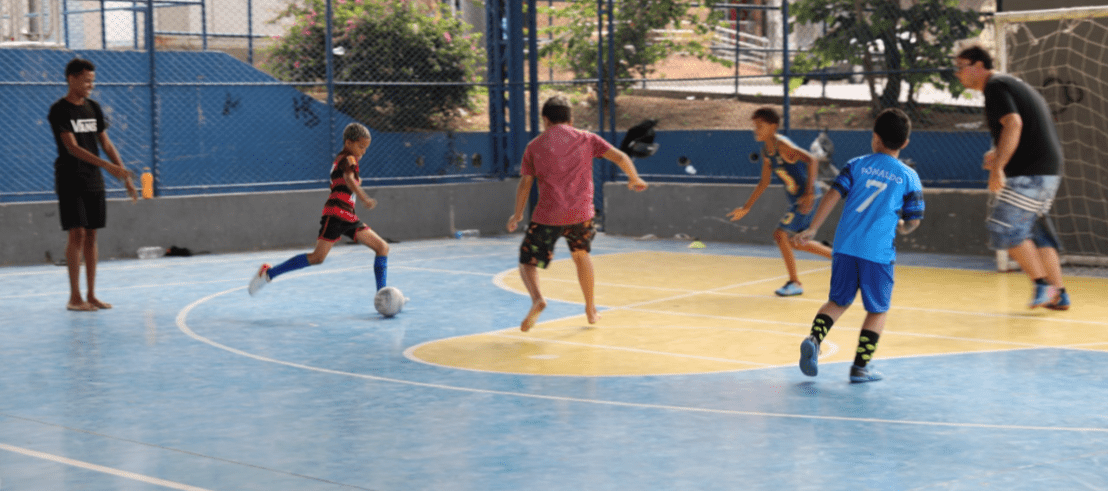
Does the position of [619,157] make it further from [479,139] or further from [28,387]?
[479,139]

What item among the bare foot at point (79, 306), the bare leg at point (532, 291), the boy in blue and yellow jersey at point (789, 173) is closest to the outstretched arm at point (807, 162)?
the boy in blue and yellow jersey at point (789, 173)

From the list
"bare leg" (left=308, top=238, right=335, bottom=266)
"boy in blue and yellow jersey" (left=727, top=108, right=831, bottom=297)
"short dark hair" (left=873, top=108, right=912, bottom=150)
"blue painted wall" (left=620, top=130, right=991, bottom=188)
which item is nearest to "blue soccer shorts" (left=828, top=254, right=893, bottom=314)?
"short dark hair" (left=873, top=108, right=912, bottom=150)

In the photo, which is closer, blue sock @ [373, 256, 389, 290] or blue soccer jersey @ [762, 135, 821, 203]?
blue sock @ [373, 256, 389, 290]

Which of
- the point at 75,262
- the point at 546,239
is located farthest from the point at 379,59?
the point at 546,239

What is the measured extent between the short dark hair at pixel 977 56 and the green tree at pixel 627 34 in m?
13.3

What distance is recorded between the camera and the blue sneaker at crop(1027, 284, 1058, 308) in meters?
10.1

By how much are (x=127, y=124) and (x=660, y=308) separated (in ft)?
32.6

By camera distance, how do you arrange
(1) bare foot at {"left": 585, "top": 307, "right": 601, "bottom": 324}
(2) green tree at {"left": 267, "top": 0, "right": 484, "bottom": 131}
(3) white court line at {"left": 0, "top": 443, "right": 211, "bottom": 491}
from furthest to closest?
(2) green tree at {"left": 267, "top": 0, "right": 484, "bottom": 131}, (1) bare foot at {"left": 585, "top": 307, "right": 601, "bottom": 324}, (3) white court line at {"left": 0, "top": 443, "right": 211, "bottom": 491}

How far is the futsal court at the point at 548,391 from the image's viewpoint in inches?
216

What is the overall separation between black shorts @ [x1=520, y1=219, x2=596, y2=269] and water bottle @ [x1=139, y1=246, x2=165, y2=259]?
764cm

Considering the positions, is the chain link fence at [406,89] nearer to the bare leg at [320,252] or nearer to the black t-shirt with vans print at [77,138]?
the black t-shirt with vans print at [77,138]

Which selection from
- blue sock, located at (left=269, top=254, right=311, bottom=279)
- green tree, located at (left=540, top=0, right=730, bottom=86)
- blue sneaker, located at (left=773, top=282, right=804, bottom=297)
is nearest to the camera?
blue sock, located at (left=269, top=254, right=311, bottom=279)

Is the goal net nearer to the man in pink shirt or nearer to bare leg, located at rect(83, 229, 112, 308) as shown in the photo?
the man in pink shirt

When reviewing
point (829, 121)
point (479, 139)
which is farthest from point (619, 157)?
point (829, 121)
